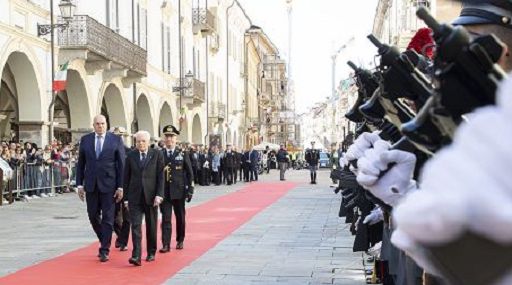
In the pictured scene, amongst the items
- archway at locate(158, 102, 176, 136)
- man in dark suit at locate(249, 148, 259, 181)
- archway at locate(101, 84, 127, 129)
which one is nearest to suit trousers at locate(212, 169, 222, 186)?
man in dark suit at locate(249, 148, 259, 181)

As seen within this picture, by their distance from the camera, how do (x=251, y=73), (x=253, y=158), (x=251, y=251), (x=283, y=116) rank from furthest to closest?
Result: (x=283, y=116), (x=251, y=73), (x=253, y=158), (x=251, y=251)

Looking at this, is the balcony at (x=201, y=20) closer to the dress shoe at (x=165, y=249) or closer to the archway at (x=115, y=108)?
the archway at (x=115, y=108)

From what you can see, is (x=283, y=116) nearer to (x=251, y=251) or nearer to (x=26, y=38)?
(x=26, y=38)

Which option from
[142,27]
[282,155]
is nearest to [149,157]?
[142,27]

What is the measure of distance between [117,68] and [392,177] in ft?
90.9

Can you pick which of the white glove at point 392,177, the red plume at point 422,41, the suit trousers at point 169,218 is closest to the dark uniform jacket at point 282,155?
the suit trousers at point 169,218

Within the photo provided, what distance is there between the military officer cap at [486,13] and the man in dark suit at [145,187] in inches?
325

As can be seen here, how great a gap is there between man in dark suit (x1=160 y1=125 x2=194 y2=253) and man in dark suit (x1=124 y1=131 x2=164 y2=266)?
89cm

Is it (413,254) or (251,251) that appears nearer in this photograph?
(413,254)

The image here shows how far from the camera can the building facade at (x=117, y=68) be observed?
Result: 76.7 feet

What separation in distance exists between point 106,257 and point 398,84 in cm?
814

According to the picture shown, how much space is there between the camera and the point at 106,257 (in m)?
10.1

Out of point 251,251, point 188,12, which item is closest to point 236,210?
point 251,251

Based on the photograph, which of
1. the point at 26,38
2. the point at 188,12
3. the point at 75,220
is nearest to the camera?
the point at 75,220
